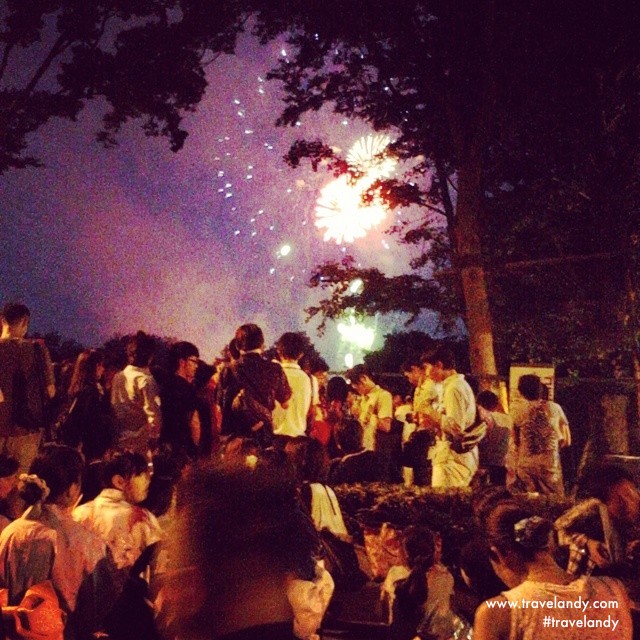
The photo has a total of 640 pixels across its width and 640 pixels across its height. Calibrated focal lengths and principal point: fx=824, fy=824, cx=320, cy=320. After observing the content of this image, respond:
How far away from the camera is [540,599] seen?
316cm

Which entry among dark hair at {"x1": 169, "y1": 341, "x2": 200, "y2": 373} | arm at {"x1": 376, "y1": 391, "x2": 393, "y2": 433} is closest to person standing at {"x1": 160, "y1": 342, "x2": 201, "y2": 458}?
dark hair at {"x1": 169, "y1": 341, "x2": 200, "y2": 373}

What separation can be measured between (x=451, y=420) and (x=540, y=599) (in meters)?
4.83

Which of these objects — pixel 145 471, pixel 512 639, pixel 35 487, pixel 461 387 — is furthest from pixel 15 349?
pixel 512 639

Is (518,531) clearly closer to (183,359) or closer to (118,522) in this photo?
(118,522)

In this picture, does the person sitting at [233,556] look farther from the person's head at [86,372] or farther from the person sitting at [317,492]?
the person's head at [86,372]

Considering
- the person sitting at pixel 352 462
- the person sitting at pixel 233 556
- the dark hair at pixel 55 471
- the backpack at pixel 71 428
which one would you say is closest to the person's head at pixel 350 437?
the person sitting at pixel 352 462

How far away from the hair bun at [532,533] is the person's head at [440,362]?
4.70 meters

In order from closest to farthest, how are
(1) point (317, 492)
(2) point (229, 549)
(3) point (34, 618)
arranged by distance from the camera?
1. (2) point (229, 549)
2. (3) point (34, 618)
3. (1) point (317, 492)

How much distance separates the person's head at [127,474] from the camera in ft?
18.0

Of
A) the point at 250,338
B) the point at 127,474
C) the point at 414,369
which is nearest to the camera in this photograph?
the point at 127,474

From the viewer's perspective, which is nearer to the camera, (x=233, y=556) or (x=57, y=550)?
(x=233, y=556)

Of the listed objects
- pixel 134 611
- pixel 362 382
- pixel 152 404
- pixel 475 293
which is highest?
pixel 475 293

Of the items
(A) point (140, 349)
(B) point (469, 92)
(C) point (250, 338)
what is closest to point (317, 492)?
(C) point (250, 338)

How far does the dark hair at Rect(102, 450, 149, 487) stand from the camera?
5488 millimetres
